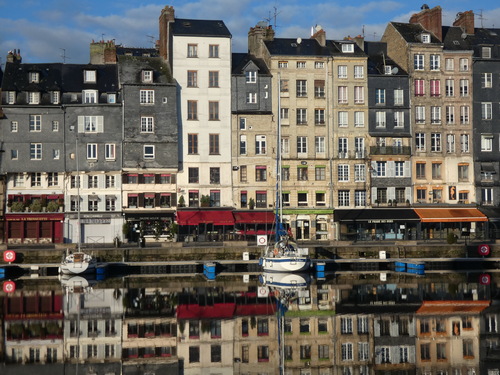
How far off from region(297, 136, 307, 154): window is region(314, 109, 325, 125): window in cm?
185

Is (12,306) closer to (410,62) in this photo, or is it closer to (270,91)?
(270,91)

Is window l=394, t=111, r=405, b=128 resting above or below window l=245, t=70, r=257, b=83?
below

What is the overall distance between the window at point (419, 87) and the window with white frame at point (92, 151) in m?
28.2

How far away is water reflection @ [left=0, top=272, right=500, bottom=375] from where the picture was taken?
33344 millimetres

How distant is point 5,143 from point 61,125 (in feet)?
15.3

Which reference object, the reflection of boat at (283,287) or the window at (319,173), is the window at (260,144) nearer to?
the window at (319,173)

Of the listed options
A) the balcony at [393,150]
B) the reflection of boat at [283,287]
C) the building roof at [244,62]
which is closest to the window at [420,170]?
the balcony at [393,150]

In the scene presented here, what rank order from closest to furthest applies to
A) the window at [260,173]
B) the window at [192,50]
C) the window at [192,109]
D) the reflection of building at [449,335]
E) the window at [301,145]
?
the reflection of building at [449,335] < the window at [192,109] < the window at [192,50] < the window at [260,173] < the window at [301,145]

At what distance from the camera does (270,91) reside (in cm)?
7250

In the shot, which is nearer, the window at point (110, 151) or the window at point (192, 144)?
the window at point (110, 151)

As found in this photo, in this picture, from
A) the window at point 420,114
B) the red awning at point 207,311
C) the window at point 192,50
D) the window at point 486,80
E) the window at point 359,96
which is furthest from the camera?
the window at point 486,80

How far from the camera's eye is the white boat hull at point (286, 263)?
5797 cm

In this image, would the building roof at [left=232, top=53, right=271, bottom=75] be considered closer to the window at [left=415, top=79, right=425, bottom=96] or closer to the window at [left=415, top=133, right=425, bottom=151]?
the window at [left=415, top=79, right=425, bottom=96]

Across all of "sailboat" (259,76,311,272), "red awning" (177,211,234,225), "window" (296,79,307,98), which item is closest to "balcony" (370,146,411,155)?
"window" (296,79,307,98)
